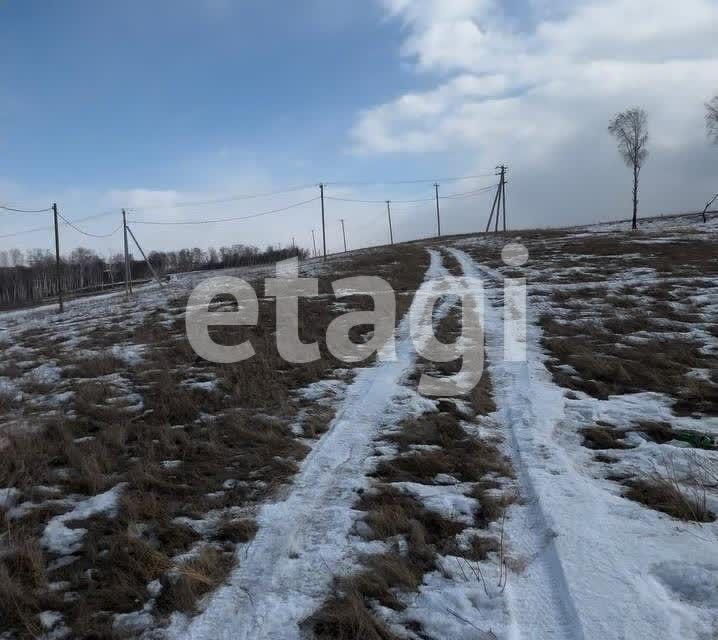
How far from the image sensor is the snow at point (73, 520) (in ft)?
12.6

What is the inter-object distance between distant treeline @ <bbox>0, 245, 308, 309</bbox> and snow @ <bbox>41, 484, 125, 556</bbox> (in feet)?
239

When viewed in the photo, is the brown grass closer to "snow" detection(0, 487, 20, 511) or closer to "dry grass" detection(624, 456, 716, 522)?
"dry grass" detection(624, 456, 716, 522)

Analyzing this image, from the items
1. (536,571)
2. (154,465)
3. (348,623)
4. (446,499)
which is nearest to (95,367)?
(154,465)

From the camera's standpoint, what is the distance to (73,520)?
4.21 meters

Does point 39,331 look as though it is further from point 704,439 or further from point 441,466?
point 704,439

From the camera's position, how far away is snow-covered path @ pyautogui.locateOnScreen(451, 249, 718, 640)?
2.71m

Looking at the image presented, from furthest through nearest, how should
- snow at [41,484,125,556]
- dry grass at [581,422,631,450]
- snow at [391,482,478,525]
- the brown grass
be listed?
dry grass at [581,422,631,450] → snow at [391,482,478,525] → snow at [41,484,125,556] → the brown grass

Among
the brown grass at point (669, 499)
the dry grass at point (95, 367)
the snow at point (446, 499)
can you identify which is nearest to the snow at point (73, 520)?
the snow at point (446, 499)

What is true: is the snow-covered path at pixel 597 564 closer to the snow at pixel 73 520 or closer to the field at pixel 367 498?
the field at pixel 367 498

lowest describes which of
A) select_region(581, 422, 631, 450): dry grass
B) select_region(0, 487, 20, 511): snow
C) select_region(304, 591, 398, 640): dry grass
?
select_region(304, 591, 398, 640): dry grass

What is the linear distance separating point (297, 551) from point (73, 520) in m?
2.22

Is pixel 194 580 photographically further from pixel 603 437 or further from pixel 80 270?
pixel 80 270

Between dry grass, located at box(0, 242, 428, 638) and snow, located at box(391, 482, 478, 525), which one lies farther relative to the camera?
snow, located at box(391, 482, 478, 525)

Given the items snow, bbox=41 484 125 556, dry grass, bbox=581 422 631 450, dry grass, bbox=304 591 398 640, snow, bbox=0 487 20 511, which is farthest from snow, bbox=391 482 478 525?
A: snow, bbox=0 487 20 511
